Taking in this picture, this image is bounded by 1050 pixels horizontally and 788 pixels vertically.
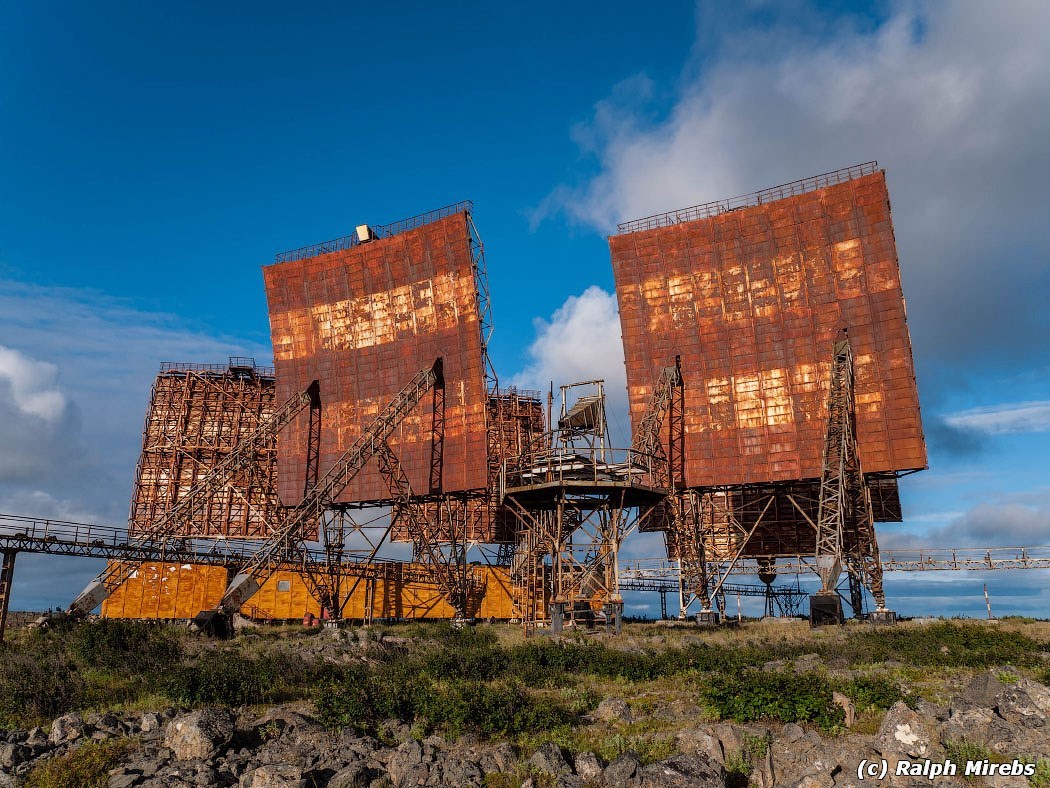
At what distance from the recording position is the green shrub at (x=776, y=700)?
12.6 metres

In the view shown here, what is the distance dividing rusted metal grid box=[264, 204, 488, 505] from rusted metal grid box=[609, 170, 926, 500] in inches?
334

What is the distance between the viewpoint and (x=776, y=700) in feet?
42.5

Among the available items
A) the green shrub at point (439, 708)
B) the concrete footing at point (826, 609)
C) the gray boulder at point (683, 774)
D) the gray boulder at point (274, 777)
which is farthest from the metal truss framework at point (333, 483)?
the gray boulder at point (683, 774)

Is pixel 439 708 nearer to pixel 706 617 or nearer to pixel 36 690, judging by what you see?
pixel 36 690

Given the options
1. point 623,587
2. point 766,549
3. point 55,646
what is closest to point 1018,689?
point 55,646

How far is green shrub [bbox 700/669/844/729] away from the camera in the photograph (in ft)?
41.4

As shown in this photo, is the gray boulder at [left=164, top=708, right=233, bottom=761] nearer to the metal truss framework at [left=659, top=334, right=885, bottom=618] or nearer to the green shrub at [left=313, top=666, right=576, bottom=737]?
the green shrub at [left=313, top=666, right=576, bottom=737]

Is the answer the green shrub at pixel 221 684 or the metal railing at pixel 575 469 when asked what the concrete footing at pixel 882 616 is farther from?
the green shrub at pixel 221 684

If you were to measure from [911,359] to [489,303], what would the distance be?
19.6m

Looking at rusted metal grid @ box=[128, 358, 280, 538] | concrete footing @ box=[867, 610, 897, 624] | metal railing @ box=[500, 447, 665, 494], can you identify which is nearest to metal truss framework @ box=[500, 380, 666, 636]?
metal railing @ box=[500, 447, 665, 494]

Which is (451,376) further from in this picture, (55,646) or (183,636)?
(55,646)

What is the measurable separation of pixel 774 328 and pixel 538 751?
29.7 m

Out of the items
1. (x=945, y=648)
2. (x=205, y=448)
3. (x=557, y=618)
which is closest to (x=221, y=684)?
(x=557, y=618)

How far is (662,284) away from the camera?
39688 millimetres
